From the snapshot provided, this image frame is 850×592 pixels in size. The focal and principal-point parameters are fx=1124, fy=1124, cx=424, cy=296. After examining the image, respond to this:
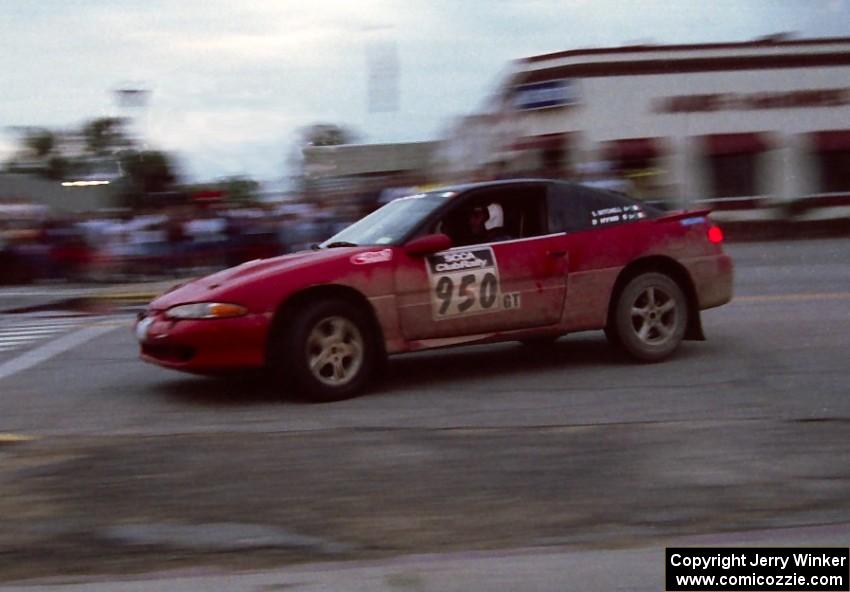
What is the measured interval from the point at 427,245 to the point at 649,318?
202cm

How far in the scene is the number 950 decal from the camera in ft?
26.1

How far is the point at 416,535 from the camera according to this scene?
4922mm

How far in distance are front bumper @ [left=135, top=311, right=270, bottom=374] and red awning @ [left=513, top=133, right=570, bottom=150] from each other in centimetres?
2564

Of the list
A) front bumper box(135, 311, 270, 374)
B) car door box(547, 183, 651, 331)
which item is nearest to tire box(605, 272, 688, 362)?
car door box(547, 183, 651, 331)

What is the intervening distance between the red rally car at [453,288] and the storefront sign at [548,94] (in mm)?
23830

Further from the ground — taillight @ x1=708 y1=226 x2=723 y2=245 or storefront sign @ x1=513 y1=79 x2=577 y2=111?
storefront sign @ x1=513 y1=79 x2=577 y2=111

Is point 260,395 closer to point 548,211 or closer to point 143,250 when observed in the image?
point 548,211

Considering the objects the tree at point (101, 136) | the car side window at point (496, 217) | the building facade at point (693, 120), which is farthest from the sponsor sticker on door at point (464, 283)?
the tree at point (101, 136)

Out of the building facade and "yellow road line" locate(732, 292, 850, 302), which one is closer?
"yellow road line" locate(732, 292, 850, 302)

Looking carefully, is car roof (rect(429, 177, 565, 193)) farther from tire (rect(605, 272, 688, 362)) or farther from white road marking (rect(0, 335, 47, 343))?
white road marking (rect(0, 335, 47, 343))

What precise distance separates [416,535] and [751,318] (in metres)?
7.20

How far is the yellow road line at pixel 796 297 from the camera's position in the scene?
41.3ft

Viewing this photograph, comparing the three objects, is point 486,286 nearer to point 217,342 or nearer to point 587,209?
point 587,209

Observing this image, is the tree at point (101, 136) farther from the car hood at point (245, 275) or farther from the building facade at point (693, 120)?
the car hood at point (245, 275)
